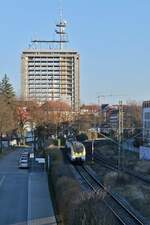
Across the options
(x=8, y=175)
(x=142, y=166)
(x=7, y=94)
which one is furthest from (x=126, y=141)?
(x=8, y=175)

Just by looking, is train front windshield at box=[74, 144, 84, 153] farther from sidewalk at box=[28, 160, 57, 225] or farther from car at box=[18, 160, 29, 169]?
sidewalk at box=[28, 160, 57, 225]

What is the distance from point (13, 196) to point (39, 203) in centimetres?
532

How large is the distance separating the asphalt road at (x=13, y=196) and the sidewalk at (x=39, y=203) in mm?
317

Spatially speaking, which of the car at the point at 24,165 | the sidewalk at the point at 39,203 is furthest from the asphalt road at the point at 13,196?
the car at the point at 24,165

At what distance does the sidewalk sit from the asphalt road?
0.32 m

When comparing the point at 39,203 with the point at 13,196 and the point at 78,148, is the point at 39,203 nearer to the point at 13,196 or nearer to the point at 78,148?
the point at 13,196

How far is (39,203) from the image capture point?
35688 millimetres

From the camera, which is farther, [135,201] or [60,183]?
[135,201]

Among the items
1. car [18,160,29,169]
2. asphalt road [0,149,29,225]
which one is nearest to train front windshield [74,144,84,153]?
car [18,160,29,169]

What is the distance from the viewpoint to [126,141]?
347 feet

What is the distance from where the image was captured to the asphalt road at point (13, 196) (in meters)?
30.3

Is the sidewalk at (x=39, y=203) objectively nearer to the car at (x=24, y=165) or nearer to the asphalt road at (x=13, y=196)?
the asphalt road at (x=13, y=196)

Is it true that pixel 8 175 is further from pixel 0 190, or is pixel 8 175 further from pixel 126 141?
pixel 126 141

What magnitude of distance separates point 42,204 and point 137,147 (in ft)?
201
